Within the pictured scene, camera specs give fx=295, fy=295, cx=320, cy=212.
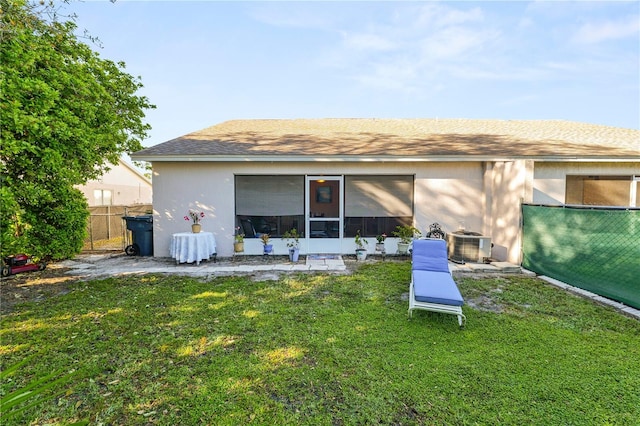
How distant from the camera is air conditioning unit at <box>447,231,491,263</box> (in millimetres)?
7832

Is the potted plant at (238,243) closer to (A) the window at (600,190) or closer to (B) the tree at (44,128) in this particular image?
(B) the tree at (44,128)

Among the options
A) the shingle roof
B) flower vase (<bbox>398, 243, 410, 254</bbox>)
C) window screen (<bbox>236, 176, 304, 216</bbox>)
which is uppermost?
the shingle roof

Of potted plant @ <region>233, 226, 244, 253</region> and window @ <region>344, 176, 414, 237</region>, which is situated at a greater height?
window @ <region>344, 176, 414, 237</region>

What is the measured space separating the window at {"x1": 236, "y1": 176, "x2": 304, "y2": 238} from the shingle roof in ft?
3.13

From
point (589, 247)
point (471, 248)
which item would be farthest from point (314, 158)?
point (589, 247)

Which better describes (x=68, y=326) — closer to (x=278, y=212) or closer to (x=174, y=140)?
(x=278, y=212)

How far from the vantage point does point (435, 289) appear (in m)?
4.57

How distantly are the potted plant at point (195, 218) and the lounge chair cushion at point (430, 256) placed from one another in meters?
5.85

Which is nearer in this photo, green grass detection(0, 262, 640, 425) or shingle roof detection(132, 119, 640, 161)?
green grass detection(0, 262, 640, 425)

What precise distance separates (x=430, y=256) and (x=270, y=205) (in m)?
5.15

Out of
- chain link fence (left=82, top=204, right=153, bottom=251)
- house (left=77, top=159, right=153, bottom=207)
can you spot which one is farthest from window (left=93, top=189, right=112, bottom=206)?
chain link fence (left=82, top=204, right=153, bottom=251)

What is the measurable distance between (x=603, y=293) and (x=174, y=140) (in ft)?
38.3

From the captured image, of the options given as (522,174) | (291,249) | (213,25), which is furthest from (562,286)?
(213,25)

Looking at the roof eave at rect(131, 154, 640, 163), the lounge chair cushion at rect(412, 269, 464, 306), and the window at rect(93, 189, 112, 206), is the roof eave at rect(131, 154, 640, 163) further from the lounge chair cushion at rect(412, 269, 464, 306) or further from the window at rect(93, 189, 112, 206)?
the window at rect(93, 189, 112, 206)
